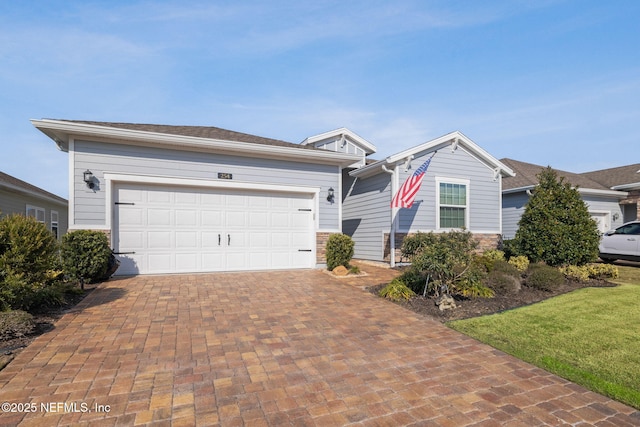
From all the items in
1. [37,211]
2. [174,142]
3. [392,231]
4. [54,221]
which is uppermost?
[174,142]

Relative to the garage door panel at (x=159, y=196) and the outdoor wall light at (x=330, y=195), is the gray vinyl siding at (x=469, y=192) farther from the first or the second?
the garage door panel at (x=159, y=196)

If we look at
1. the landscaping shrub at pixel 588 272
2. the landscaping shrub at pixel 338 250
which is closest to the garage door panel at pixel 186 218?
the landscaping shrub at pixel 338 250

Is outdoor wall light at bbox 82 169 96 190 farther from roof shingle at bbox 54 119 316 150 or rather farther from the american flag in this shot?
the american flag

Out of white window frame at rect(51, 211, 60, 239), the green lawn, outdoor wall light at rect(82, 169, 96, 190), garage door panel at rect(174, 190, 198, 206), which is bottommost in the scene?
the green lawn

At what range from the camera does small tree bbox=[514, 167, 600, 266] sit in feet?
26.7

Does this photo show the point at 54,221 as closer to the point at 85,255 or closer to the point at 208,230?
the point at 85,255

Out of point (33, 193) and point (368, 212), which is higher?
point (33, 193)

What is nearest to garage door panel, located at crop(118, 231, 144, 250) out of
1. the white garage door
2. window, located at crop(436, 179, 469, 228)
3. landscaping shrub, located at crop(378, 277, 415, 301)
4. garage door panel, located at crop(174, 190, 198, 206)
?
the white garage door

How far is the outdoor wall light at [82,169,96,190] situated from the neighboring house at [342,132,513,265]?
27.5ft

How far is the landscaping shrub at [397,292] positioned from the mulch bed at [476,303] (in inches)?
4.7

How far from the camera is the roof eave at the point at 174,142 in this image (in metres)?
7.54

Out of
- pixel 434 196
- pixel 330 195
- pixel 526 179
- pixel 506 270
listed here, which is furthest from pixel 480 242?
pixel 330 195

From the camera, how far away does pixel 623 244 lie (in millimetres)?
11055

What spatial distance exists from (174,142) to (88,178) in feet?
7.05
